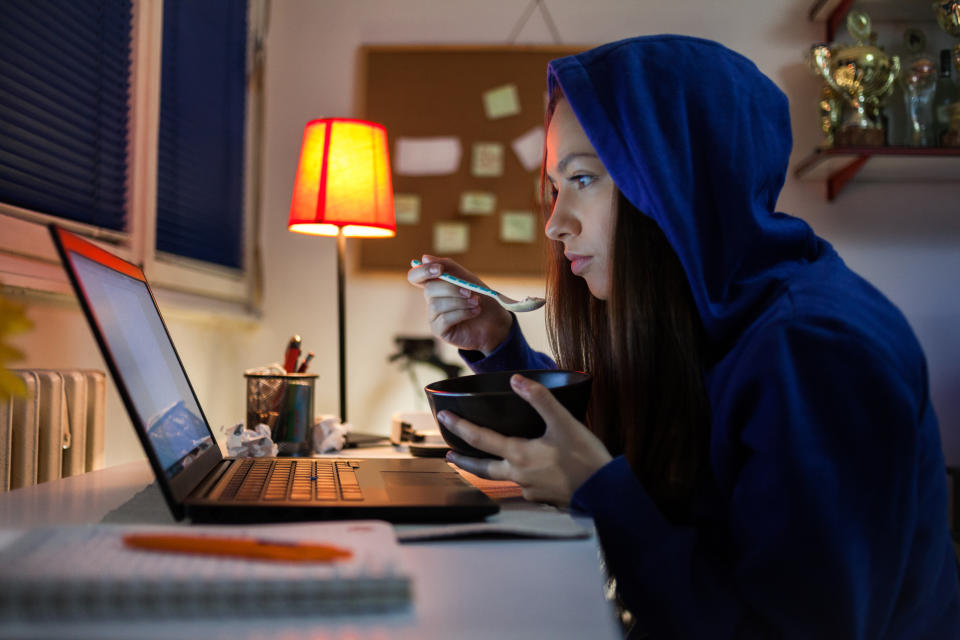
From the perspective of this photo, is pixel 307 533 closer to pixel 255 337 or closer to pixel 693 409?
pixel 693 409

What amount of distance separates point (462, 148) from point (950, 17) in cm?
137

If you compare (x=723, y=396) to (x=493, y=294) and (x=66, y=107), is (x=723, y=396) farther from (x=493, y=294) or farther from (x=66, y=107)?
(x=66, y=107)

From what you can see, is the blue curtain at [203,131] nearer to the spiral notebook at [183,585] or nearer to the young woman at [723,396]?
the young woman at [723,396]

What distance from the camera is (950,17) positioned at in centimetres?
198

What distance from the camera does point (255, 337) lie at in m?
2.30

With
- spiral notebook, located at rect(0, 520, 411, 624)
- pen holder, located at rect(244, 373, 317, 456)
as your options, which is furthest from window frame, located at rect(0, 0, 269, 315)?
spiral notebook, located at rect(0, 520, 411, 624)

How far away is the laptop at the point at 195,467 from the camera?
557 millimetres

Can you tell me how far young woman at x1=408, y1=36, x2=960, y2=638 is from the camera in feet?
2.02

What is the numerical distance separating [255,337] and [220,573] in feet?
6.50

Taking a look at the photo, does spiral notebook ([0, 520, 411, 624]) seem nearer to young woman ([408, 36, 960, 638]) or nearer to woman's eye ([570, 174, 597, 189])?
young woman ([408, 36, 960, 638])

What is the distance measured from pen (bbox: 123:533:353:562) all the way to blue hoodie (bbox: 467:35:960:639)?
0.91 feet

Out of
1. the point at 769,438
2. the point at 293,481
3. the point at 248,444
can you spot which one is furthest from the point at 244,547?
the point at 248,444

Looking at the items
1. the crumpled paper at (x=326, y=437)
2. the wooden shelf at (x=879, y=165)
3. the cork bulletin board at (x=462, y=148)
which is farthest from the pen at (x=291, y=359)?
the wooden shelf at (x=879, y=165)

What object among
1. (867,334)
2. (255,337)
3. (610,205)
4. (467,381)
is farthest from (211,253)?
(867,334)
